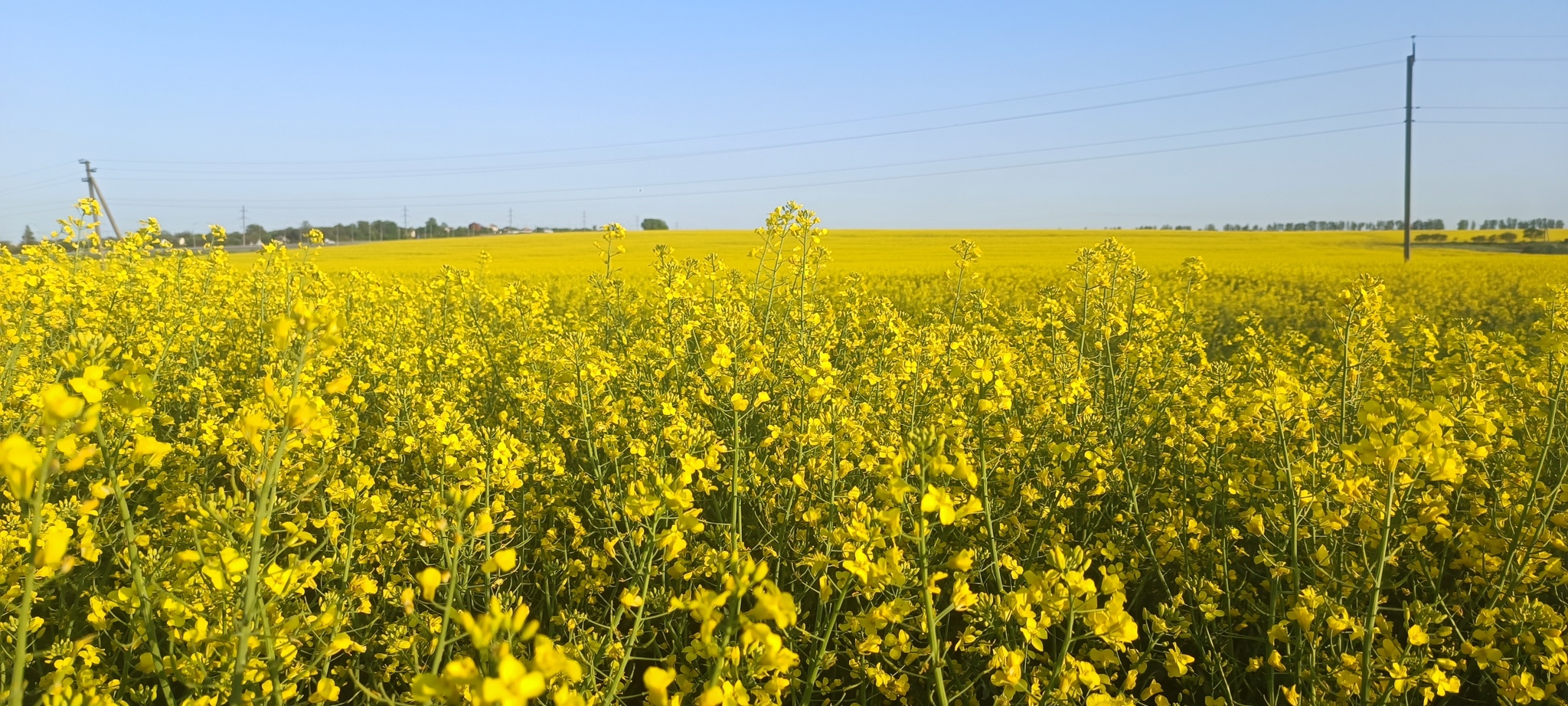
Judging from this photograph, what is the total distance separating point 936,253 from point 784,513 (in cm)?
1994

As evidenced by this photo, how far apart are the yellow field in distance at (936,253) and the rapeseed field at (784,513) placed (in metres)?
5.77

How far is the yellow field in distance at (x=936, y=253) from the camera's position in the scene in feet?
52.3

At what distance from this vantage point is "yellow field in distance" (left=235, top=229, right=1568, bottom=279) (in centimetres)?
1595

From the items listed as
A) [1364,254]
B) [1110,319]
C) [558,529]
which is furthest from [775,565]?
[1364,254]

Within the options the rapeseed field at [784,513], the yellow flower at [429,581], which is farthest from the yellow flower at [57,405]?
the yellow flower at [429,581]

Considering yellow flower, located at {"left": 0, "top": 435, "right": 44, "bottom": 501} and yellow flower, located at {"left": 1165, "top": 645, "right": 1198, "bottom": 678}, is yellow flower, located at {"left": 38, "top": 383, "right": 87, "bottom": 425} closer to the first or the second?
yellow flower, located at {"left": 0, "top": 435, "right": 44, "bottom": 501}

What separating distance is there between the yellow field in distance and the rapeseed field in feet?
18.9

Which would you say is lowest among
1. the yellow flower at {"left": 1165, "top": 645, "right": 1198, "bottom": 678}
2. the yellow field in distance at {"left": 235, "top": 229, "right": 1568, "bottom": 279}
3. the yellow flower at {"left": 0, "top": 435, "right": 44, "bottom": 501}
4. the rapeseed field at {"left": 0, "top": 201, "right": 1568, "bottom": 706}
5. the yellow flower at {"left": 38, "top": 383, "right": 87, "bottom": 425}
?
the yellow flower at {"left": 1165, "top": 645, "right": 1198, "bottom": 678}

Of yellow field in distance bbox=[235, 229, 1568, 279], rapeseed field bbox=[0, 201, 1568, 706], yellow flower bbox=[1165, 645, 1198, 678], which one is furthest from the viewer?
yellow field in distance bbox=[235, 229, 1568, 279]

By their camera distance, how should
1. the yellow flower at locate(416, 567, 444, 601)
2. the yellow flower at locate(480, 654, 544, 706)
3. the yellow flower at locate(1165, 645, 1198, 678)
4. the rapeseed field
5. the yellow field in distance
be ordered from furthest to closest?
the yellow field in distance, the yellow flower at locate(1165, 645, 1198, 678), the rapeseed field, the yellow flower at locate(416, 567, 444, 601), the yellow flower at locate(480, 654, 544, 706)

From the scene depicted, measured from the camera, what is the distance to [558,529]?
127 inches

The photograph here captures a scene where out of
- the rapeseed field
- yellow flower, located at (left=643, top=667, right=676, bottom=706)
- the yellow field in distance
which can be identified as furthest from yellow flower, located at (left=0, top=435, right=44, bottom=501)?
the yellow field in distance

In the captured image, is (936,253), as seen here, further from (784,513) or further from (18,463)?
(18,463)

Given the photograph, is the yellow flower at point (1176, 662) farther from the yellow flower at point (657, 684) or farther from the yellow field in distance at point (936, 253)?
the yellow field in distance at point (936, 253)
